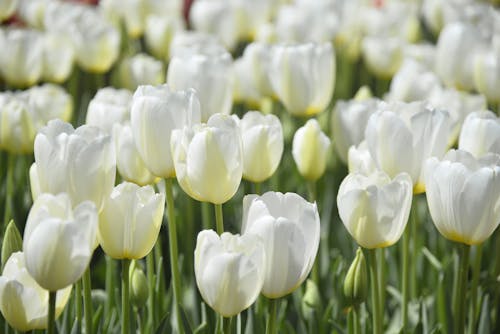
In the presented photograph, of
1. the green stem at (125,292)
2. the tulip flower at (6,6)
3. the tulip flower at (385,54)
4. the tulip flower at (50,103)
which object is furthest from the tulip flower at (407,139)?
the tulip flower at (6,6)

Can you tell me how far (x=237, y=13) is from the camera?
3.30m

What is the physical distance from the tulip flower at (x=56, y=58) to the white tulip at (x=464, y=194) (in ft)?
5.38

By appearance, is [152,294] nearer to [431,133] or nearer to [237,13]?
[431,133]

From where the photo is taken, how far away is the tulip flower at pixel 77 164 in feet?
4.32

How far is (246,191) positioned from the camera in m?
2.22

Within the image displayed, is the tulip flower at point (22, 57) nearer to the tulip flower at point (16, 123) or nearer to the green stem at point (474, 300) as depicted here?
the tulip flower at point (16, 123)

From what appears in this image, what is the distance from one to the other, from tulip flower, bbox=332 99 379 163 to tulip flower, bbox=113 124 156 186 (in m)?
0.58

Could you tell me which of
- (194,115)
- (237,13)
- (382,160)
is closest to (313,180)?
(382,160)

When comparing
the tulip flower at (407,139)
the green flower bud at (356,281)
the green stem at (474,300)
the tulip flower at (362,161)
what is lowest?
the green stem at (474,300)

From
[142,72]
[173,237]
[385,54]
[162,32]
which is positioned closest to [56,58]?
[142,72]

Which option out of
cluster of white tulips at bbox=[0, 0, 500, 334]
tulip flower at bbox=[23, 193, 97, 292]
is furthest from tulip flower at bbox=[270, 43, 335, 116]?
tulip flower at bbox=[23, 193, 97, 292]

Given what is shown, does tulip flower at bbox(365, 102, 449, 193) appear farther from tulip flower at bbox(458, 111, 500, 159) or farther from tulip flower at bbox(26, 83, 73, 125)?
tulip flower at bbox(26, 83, 73, 125)

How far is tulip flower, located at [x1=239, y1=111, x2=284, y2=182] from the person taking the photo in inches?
63.7

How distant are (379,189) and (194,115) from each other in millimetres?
346
